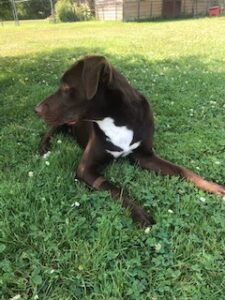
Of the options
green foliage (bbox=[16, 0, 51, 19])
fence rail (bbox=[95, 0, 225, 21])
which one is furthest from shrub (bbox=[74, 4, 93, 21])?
green foliage (bbox=[16, 0, 51, 19])

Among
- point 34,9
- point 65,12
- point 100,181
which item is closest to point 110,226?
point 100,181

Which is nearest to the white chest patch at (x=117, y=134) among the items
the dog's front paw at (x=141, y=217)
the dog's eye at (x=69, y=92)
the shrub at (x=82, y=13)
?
the dog's eye at (x=69, y=92)

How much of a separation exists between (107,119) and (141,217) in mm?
923

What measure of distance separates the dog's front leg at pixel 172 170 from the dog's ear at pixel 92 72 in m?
0.97

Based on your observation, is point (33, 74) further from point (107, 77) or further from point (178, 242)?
point (178, 242)

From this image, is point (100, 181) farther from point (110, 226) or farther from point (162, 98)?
point (162, 98)

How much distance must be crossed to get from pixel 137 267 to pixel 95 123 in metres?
1.45

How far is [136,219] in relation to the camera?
2775 mm

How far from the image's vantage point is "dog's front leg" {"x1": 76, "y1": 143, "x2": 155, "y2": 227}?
280 cm

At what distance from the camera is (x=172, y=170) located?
3.48m

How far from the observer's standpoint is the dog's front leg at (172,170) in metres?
3.21

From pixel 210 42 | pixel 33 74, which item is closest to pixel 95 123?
pixel 33 74

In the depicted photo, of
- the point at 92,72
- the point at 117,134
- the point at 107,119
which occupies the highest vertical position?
the point at 92,72

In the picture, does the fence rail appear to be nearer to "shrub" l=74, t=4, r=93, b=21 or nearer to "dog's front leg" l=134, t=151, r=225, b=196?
"shrub" l=74, t=4, r=93, b=21
